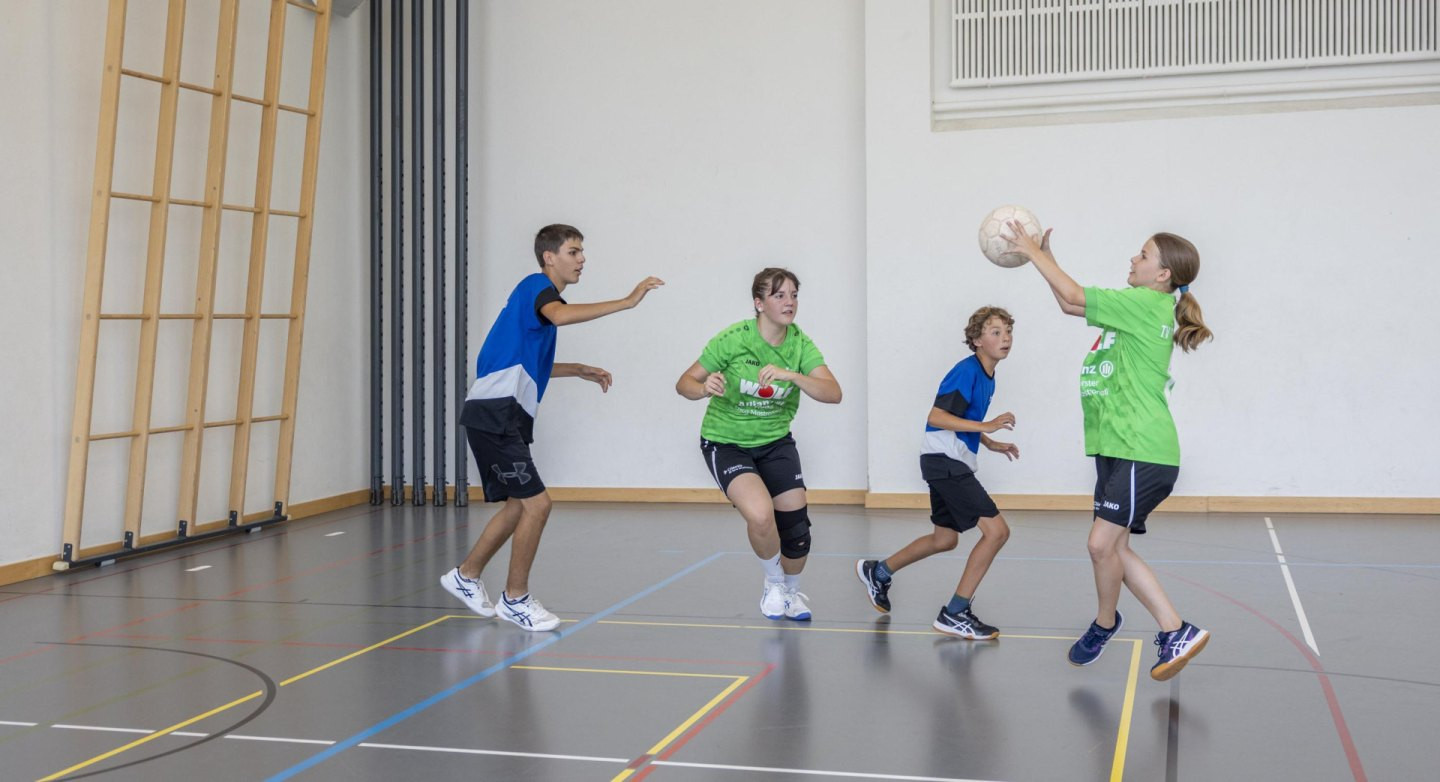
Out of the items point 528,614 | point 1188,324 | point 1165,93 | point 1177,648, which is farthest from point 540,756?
point 1165,93

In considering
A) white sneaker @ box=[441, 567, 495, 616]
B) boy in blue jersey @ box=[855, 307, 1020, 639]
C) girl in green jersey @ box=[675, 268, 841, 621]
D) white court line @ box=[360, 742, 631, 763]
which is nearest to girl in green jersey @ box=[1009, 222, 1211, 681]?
boy in blue jersey @ box=[855, 307, 1020, 639]

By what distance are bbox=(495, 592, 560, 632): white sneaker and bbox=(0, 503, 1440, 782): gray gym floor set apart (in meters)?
0.08

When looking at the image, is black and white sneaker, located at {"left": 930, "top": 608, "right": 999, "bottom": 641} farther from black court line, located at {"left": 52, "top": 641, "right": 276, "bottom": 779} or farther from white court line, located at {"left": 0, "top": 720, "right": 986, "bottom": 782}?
black court line, located at {"left": 52, "top": 641, "right": 276, "bottom": 779}

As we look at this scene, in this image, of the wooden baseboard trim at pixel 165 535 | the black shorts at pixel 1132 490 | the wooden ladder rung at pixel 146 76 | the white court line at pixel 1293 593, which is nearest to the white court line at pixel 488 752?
the black shorts at pixel 1132 490

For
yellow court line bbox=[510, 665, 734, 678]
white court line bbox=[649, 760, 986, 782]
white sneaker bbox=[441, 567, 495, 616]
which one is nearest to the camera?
white court line bbox=[649, 760, 986, 782]

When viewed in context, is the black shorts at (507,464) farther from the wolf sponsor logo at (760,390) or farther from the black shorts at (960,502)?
the black shorts at (960,502)

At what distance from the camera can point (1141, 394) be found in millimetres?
4059

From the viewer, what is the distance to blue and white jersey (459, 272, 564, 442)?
16.4 feet

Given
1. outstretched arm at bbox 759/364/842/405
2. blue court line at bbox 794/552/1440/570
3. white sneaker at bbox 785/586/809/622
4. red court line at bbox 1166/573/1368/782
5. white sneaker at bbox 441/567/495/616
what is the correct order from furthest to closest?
blue court line at bbox 794/552/1440/570
white sneaker at bbox 441/567/495/616
white sneaker at bbox 785/586/809/622
outstretched arm at bbox 759/364/842/405
red court line at bbox 1166/573/1368/782

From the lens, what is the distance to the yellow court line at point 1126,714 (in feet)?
10.7

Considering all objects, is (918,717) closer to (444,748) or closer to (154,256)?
(444,748)

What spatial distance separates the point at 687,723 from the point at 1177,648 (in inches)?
61.4

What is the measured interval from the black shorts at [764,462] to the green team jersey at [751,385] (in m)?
0.03

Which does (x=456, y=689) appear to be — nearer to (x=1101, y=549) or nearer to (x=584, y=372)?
(x=584, y=372)
